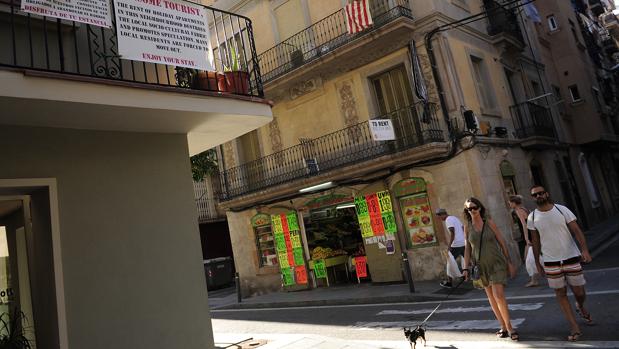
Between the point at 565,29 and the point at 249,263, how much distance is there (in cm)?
1924

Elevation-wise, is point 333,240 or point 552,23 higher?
point 552,23

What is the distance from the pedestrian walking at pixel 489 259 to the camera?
5562mm

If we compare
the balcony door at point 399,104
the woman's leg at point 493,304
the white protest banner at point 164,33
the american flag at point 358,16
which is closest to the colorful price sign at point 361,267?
the balcony door at point 399,104

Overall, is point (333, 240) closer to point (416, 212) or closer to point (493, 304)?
point (416, 212)

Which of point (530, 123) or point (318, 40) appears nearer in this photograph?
point (318, 40)

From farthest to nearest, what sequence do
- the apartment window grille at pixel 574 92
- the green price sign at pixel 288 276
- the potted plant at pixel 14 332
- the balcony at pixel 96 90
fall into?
the apartment window grille at pixel 574 92 < the green price sign at pixel 288 276 < the potted plant at pixel 14 332 < the balcony at pixel 96 90

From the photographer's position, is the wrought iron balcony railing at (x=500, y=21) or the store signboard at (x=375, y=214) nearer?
the store signboard at (x=375, y=214)

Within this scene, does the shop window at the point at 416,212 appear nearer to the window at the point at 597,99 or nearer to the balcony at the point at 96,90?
the balcony at the point at 96,90

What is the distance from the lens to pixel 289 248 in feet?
52.5

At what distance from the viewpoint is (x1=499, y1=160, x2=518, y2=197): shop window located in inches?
529

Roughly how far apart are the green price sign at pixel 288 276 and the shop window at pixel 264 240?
68 cm

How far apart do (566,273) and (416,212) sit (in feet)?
25.2

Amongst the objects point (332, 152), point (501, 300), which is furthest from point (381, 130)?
point (501, 300)

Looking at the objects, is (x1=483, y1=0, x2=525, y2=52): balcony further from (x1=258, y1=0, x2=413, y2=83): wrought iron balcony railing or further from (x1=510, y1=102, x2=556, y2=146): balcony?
(x1=258, y1=0, x2=413, y2=83): wrought iron balcony railing
